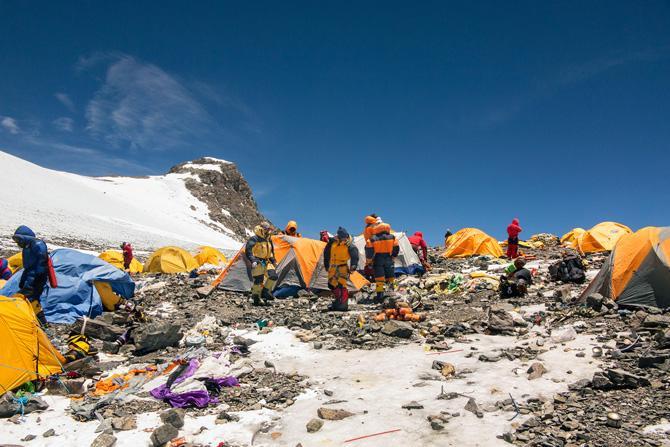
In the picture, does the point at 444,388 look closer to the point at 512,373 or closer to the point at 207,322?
the point at 512,373

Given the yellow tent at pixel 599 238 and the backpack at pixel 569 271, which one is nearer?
the backpack at pixel 569 271

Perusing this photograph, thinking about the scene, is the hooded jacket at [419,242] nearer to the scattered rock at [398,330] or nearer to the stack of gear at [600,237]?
the stack of gear at [600,237]

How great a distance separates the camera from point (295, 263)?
13.2 meters

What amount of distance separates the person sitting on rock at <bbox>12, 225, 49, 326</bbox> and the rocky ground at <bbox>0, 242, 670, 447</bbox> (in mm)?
1099

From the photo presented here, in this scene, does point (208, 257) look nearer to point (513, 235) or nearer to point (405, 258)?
point (405, 258)

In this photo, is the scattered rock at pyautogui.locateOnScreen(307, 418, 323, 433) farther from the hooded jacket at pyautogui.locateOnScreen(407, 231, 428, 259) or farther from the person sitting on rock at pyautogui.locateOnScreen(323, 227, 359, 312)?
the hooded jacket at pyautogui.locateOnScreen(407, 231, 428, 259)

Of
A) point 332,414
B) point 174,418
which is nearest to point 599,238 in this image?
point 332,414

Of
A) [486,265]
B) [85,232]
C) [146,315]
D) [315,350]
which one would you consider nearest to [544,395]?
[315,350]

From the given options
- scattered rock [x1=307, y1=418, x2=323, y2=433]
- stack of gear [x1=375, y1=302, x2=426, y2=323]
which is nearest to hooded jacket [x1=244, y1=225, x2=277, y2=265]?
stack of gear [x1=375, y1=302, x2=426, y2=323]

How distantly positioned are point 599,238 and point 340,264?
14766mm

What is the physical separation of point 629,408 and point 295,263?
9759 mm

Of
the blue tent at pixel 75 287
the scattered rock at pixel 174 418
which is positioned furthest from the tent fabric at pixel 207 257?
the scattered rock at pixel 174 418

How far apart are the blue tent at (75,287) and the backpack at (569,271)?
1214 centimetres

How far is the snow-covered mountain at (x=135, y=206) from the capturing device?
45938 mm
